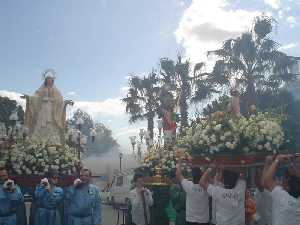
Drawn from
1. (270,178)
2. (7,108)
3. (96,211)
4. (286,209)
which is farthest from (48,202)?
(7,108)

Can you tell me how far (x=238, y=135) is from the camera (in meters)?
7.30

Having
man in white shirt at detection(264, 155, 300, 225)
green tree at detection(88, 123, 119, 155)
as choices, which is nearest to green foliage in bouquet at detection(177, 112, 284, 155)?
man in white shirt at detection(264, 155, 300, 225)

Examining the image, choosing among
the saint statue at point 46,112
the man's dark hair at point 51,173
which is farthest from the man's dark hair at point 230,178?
the saint statue at point 46,112

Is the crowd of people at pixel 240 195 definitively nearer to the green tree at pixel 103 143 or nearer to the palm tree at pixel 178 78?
the palm tree at pixel 178 78

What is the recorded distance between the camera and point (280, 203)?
222 inches

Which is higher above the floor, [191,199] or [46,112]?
[46,112]

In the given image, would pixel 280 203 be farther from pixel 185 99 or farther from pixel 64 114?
pixel 185 99

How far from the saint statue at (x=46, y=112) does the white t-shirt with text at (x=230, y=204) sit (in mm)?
8095

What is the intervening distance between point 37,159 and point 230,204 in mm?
5418

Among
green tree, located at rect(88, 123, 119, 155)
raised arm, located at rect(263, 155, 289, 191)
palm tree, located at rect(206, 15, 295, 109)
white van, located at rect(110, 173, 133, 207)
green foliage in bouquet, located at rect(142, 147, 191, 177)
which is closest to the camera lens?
raised arm, located at rect(263, 155, 289, 191)

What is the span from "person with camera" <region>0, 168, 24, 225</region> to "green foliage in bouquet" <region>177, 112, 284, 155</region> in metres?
3.78

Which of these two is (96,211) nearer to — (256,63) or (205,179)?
(205,179)

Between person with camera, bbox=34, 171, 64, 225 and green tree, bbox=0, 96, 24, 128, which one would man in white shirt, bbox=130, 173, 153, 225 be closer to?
person with camera, bbox=34, 171, 64, 225

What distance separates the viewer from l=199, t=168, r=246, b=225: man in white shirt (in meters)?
6.59
